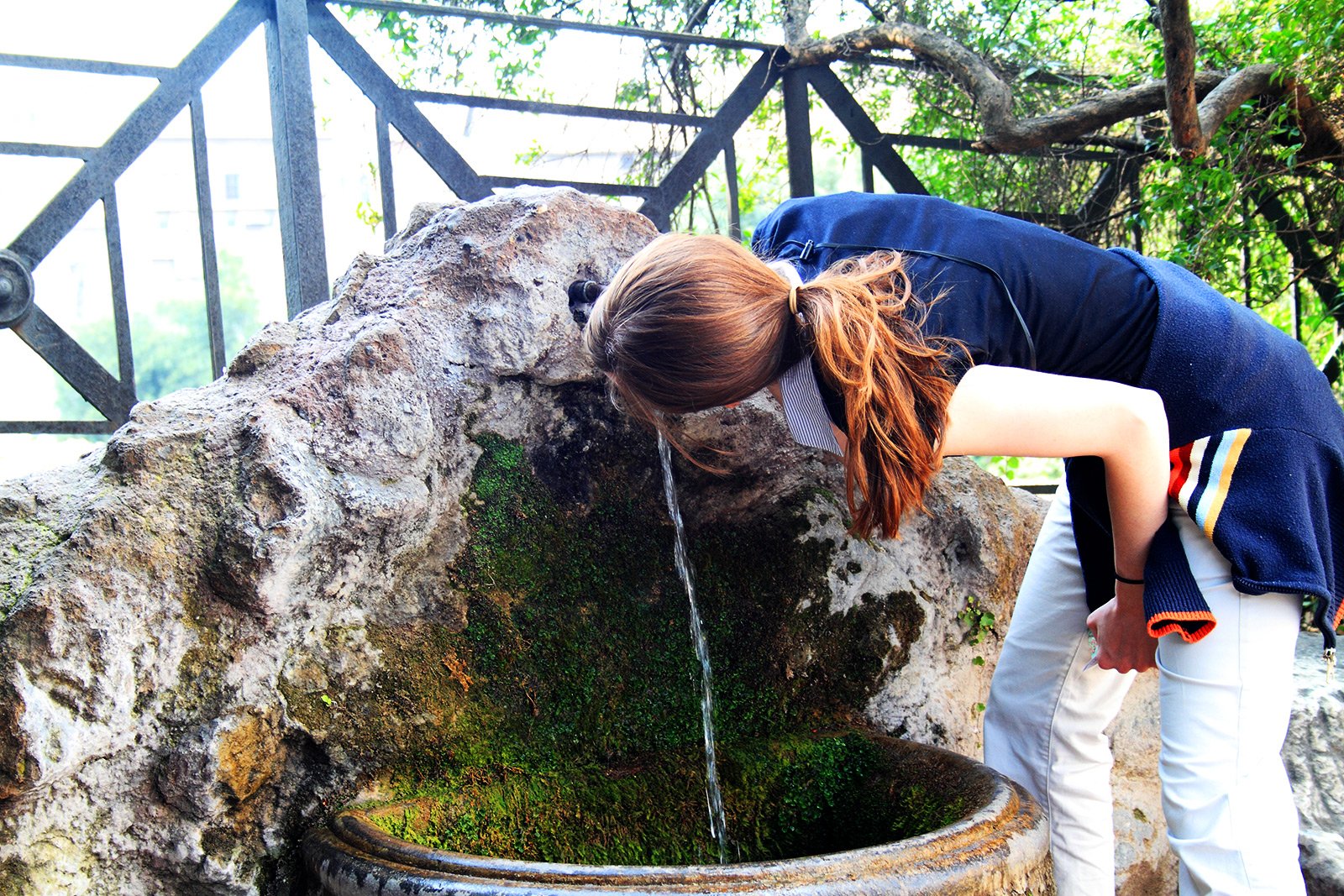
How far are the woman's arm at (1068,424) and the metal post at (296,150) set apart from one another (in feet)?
8.30

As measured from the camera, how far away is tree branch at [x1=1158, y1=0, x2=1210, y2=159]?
11.2ft

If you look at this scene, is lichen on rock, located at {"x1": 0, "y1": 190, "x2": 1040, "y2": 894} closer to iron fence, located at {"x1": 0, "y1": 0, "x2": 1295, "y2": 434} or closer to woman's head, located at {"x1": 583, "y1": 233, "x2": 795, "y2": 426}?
woman's head, located at {"x1": 583, "y1": 233, "x2": 795, "y2": 426}

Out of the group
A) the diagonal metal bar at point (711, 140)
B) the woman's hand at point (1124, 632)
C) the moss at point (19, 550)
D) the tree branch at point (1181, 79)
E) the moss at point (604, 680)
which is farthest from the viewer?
the diagonal metal bar at point (711, 140)

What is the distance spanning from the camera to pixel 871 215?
1.59 metres

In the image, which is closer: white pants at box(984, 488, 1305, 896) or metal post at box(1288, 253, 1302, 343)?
white pants at box(984, 488, 1305, 896)

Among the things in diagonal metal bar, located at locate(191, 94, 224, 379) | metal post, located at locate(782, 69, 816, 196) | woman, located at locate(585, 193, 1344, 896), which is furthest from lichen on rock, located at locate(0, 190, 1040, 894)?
metal post, located at locate(782, 69, 816, 196)

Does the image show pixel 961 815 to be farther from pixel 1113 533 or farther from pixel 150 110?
pixel 150 110

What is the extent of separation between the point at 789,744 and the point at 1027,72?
3.48 metres

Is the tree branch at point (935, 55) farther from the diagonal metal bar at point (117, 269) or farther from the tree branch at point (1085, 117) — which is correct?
the diagonal metal bar at point (117, 269)

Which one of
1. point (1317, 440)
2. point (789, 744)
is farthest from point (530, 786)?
point (1317, 440)

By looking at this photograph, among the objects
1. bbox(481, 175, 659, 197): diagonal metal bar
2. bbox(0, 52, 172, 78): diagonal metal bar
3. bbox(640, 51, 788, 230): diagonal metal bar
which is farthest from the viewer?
bbox(640, 51, 788, 230): diagonal metal bar

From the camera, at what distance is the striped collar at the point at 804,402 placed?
1476 mm

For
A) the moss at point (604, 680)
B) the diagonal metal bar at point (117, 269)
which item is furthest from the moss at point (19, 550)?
the diagonal metal bar at point (117, 269)

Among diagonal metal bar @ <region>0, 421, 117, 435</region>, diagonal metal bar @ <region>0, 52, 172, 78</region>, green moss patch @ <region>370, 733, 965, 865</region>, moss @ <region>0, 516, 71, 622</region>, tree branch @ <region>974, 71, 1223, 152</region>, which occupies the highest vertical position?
diagonal metal bar @ <region>0, 52, 172, 78</region>
